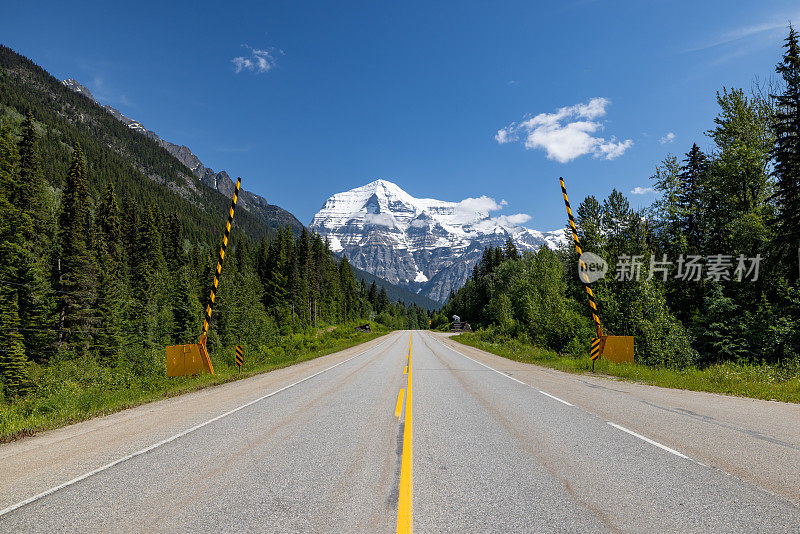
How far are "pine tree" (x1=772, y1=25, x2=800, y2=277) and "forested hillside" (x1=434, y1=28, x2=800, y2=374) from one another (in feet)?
0.21

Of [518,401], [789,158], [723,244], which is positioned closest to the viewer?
[518,401]

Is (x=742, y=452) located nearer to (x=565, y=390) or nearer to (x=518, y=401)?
(x=518, y=401)

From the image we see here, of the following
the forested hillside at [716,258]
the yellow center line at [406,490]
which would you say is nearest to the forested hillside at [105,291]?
the yellow center line at [406,490]

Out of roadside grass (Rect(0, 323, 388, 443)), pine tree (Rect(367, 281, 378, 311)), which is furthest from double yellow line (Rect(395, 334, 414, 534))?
pine tree (Rect(367, 281, 378, 311))

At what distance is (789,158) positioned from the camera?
2397cm

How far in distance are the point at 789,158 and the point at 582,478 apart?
31.2 meters

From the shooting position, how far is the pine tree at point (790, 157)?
23.6 metres

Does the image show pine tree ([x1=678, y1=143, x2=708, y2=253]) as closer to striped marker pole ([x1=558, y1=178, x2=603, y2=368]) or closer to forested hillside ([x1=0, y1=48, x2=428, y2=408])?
striped marker pole ([x1=558, y1=178, x2=603, y2=368])

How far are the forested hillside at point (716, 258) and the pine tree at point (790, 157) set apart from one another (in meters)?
0.06

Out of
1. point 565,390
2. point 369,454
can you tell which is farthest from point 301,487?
point 565,390

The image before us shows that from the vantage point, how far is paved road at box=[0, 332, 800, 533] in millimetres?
3613

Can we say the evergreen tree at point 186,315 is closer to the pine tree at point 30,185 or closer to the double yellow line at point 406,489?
the pine tree at point 30,185

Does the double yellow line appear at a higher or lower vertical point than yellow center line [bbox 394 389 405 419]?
higher

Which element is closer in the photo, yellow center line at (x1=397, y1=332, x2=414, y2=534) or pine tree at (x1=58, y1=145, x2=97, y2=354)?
yellow center line at (x1=397, y1=332, x2=414, y2=534)
